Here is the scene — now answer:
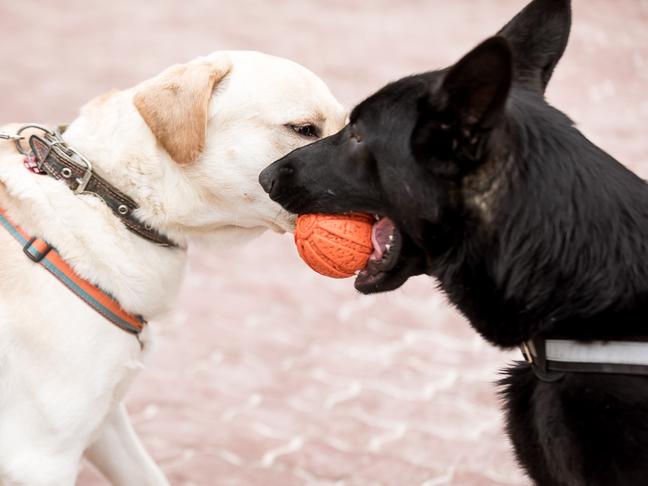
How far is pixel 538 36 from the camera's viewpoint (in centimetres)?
290

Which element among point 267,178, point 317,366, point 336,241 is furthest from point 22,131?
point 317,366

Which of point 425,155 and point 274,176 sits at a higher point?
point 274,176

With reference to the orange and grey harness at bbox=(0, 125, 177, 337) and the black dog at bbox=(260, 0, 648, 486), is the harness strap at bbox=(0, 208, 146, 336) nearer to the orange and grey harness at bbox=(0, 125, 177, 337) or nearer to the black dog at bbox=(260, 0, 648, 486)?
the orange and grey harness at bbox=(0, 125, 177, 337)

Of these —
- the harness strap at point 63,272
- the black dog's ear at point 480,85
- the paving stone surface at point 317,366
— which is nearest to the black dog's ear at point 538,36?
the black dog's ear at point 480,85

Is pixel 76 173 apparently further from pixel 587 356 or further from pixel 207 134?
pixel 587 356

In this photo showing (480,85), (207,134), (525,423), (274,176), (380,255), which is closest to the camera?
(480,85)

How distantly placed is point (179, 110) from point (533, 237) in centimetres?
119

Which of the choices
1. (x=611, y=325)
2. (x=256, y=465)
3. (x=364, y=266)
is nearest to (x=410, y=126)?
(x=364, y=266)

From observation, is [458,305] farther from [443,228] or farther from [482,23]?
[482,23]

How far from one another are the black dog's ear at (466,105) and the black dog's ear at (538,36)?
446 millimetres

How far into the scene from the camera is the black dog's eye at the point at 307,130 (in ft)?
10.4

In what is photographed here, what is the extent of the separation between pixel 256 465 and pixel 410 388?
1.08m

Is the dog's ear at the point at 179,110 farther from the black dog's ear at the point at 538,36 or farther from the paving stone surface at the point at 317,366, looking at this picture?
the black dog's ear at the point at 538,36

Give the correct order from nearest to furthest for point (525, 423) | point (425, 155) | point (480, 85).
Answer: point (480, 85) < point (425, 155) < point (525, 423)
